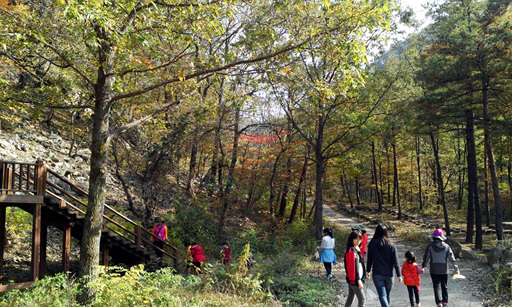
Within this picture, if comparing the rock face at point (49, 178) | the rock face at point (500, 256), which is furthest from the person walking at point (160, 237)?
the rock face at point (500, 256)

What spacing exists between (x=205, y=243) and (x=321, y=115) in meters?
8.08

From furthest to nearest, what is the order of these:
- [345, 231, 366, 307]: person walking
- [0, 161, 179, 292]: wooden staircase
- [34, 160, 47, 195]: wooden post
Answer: [34, 160, 47, 195]: wooden post
[0, 161, 179, 292]: wooden staircase
[345, 231, 366, 307]: person walking

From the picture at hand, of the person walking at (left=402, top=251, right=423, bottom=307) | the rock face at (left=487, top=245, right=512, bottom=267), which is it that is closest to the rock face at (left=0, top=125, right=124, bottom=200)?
the person walking at (left=402, top=251, right=423, bottom=307)

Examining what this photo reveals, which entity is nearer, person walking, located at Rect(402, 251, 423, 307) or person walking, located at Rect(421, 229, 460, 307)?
person walking, located at Rect(421, 229, 460, 307)

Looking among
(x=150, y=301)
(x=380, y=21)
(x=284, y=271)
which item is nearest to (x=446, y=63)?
(x=380, y=21)

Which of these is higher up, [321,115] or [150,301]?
[321,115]

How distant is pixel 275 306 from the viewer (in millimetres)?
6578

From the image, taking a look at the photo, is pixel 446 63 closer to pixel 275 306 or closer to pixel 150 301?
pixel 275 306

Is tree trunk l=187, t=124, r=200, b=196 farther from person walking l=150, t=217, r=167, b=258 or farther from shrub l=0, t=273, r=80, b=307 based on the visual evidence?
shrub l=0, t=273, r=80, b=307

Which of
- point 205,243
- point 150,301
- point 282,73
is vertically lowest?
point 205,243

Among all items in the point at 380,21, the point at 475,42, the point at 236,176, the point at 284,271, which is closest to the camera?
the point at 380,21

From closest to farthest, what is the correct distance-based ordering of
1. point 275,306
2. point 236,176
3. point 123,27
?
point 275,306, point 123,27, point 236,176

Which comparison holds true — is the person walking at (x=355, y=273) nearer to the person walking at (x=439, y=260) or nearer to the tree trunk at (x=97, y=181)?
the person walking at (x=439, y=260)

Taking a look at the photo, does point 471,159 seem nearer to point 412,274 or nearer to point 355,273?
point 412,274
